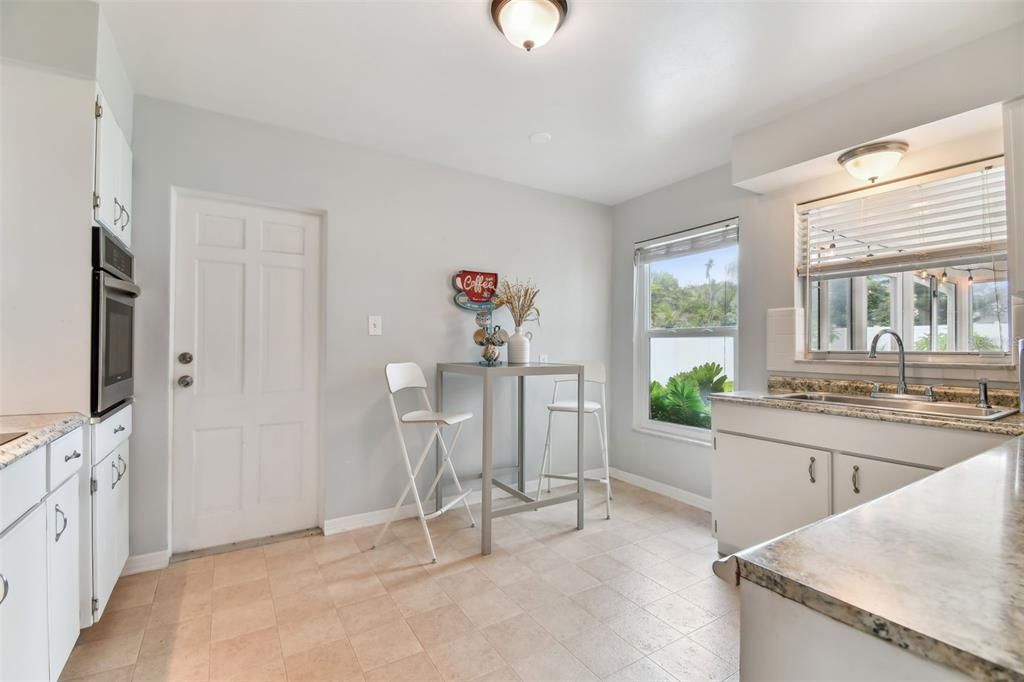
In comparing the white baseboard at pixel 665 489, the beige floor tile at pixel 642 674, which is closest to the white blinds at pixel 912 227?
the white baseboard at pixel 665 489

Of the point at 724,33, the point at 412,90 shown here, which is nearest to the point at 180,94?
the point at 412,90

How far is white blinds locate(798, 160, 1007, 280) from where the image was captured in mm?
2061

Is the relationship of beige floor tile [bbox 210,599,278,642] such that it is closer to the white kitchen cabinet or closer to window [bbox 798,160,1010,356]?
the white kitchen cabinet

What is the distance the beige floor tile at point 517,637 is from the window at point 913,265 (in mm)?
2116

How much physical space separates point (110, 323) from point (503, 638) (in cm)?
197

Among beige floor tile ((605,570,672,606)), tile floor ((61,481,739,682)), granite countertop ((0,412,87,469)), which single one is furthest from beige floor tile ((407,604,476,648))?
granite countertop ((0,412,87,469))

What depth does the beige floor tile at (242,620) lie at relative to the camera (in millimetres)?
1824

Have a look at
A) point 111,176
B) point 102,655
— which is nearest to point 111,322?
point 111,176

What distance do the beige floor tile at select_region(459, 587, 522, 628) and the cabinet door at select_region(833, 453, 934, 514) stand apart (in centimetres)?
146

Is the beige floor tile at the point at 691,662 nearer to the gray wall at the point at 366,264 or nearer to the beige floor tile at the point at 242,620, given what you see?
the beige floor tile at the point at 242,620

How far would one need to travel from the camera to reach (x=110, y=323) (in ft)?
5.98

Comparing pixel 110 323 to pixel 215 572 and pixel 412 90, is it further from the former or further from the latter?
pixel 412 90

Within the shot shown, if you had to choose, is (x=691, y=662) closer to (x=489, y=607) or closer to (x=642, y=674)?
(x=642, y=674)

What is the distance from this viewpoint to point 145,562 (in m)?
2.29
